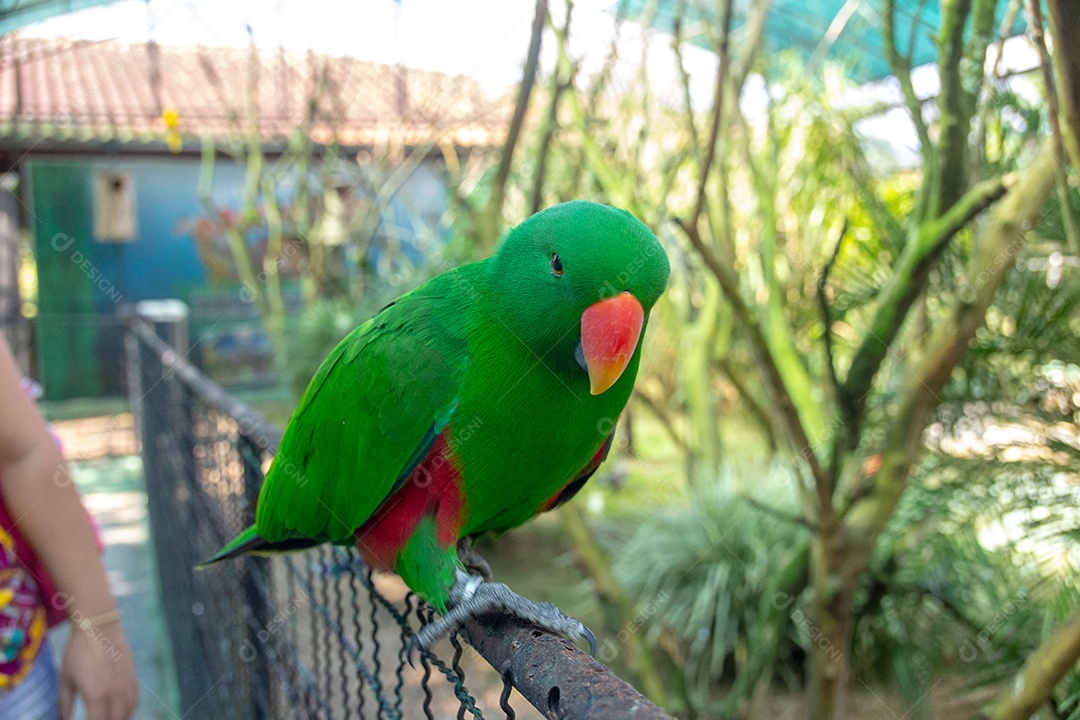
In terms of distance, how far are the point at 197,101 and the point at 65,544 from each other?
11.4 meters

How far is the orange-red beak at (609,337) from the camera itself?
1.29 meters

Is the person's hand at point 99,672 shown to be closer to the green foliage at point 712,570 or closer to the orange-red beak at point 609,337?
the orange-red beak at point 609,337

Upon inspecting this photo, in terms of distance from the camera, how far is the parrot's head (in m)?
1.30

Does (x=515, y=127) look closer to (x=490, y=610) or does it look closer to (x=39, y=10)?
(x=490, y=610)

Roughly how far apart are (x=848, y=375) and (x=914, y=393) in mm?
198

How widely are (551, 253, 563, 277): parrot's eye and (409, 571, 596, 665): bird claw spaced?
0.53 m

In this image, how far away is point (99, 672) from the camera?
1.57 meters

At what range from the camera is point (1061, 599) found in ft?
6.08

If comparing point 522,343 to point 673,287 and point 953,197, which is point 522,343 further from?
point 673,287

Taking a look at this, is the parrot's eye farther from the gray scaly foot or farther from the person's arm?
the person's arm

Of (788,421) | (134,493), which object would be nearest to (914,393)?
(788,421)

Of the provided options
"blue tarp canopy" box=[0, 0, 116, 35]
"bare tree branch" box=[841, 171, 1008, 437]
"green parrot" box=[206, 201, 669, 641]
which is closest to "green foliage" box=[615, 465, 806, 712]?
"bare tree branch" box=[841, 171, 1008, 437]

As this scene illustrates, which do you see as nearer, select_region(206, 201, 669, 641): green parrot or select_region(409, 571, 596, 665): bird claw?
select_region(409, 571, 596, 665): bird claw

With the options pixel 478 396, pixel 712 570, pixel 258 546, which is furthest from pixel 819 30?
pixel 258 546
